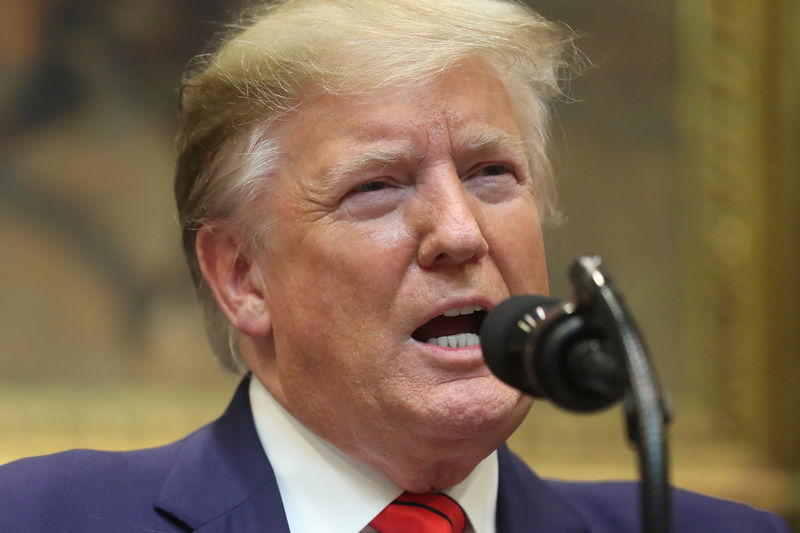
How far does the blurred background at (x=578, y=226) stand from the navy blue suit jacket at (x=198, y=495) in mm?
2302

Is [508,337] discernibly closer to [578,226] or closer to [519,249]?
[519,249]

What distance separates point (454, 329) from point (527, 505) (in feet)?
1.60

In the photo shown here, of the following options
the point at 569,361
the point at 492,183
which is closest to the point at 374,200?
the point at 492,183

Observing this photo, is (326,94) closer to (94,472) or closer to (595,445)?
(94,472)

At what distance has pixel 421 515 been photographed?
202 cm

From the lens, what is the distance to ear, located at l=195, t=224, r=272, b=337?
7.14ft

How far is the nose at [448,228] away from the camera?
6.26 feet

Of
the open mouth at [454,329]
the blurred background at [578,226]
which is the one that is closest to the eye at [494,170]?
the open mouth at [454,329]

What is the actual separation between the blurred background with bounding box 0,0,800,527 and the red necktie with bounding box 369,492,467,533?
2618 millimetres

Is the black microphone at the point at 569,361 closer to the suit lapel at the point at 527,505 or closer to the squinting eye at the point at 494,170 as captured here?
the squinting eye at the point at 494,170

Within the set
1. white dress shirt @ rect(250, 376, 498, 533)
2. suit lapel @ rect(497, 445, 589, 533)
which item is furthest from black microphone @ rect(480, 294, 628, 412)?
suit lapel @ rect(497, 445, 589, 533)

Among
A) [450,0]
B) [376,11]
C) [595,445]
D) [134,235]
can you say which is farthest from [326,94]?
[595,445]

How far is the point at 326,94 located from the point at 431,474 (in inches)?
31.6

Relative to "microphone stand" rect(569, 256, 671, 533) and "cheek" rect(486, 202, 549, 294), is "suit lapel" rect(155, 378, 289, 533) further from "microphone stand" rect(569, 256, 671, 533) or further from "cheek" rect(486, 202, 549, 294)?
"microphone stand" rect(569, 256, 671, 533)
